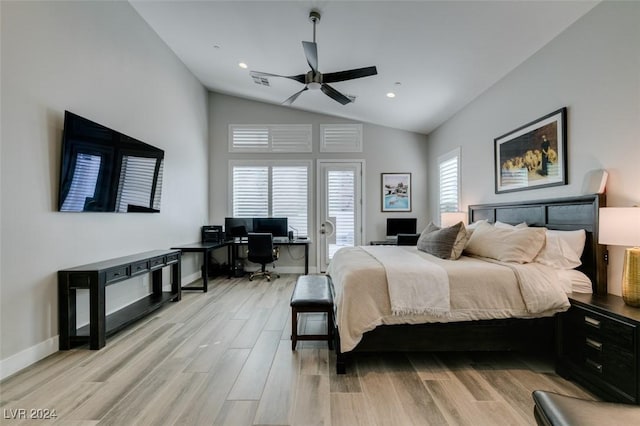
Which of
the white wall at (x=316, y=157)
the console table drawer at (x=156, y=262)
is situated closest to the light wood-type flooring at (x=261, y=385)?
the console table drawer at (x=156, y=262)

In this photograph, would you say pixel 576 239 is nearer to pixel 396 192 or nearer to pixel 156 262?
pixel 396 192

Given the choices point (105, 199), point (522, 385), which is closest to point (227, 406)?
point (522, 385)

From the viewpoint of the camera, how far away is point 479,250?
283 cm

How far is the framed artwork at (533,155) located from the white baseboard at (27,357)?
16.1 feet

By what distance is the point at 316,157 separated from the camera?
19.3 ft

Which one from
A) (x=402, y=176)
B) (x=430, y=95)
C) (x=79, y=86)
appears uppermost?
(x=430, y=95)

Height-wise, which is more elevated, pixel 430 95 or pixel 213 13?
pixel 213 13

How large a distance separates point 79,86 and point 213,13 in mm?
1701

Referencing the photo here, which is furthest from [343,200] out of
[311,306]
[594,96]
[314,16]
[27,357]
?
[27,357]

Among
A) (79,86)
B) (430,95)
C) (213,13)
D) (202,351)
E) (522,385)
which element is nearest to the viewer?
(522,385)

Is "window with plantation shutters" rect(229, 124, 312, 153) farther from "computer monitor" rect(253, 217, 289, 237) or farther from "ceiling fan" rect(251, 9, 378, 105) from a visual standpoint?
"ceiling fan" rect(251, 9, 378, 105)

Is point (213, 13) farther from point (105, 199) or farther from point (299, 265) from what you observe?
point (299, 265)

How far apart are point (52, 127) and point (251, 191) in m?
3.57

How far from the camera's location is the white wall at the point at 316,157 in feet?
19.3
